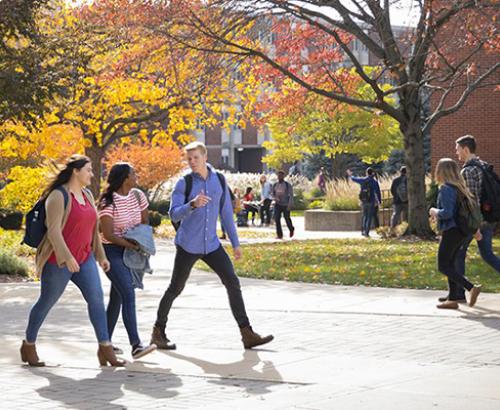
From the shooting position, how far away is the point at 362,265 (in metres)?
18.6

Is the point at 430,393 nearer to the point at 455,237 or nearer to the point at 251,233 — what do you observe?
the point at 455,237

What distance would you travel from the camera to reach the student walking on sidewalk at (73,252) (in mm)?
9719

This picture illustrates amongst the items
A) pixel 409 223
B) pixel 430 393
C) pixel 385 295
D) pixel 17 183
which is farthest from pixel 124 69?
pixel 430 393

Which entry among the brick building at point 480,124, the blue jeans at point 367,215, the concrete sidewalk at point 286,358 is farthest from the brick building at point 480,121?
the concrete sidewalk at point 286,358

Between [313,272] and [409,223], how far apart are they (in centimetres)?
853

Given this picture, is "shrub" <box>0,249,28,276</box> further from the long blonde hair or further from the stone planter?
the stone planter

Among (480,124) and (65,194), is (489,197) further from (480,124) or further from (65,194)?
(480,124)

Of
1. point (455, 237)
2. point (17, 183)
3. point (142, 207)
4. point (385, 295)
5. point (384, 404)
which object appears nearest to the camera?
point (384, 404)

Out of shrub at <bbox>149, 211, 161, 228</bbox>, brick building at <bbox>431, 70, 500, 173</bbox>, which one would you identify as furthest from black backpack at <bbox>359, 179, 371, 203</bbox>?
shrub at <bbox>149, 211, 161, 228</bbox>

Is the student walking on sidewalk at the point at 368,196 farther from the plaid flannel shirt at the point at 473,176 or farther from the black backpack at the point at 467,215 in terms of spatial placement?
the black backpack at the point at 467,215

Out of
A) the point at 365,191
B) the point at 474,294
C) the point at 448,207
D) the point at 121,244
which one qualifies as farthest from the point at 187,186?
the point at 365,191

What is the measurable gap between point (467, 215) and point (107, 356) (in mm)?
4576

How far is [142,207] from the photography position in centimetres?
1059

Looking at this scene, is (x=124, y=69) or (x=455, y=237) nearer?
(x=455, y=237)
